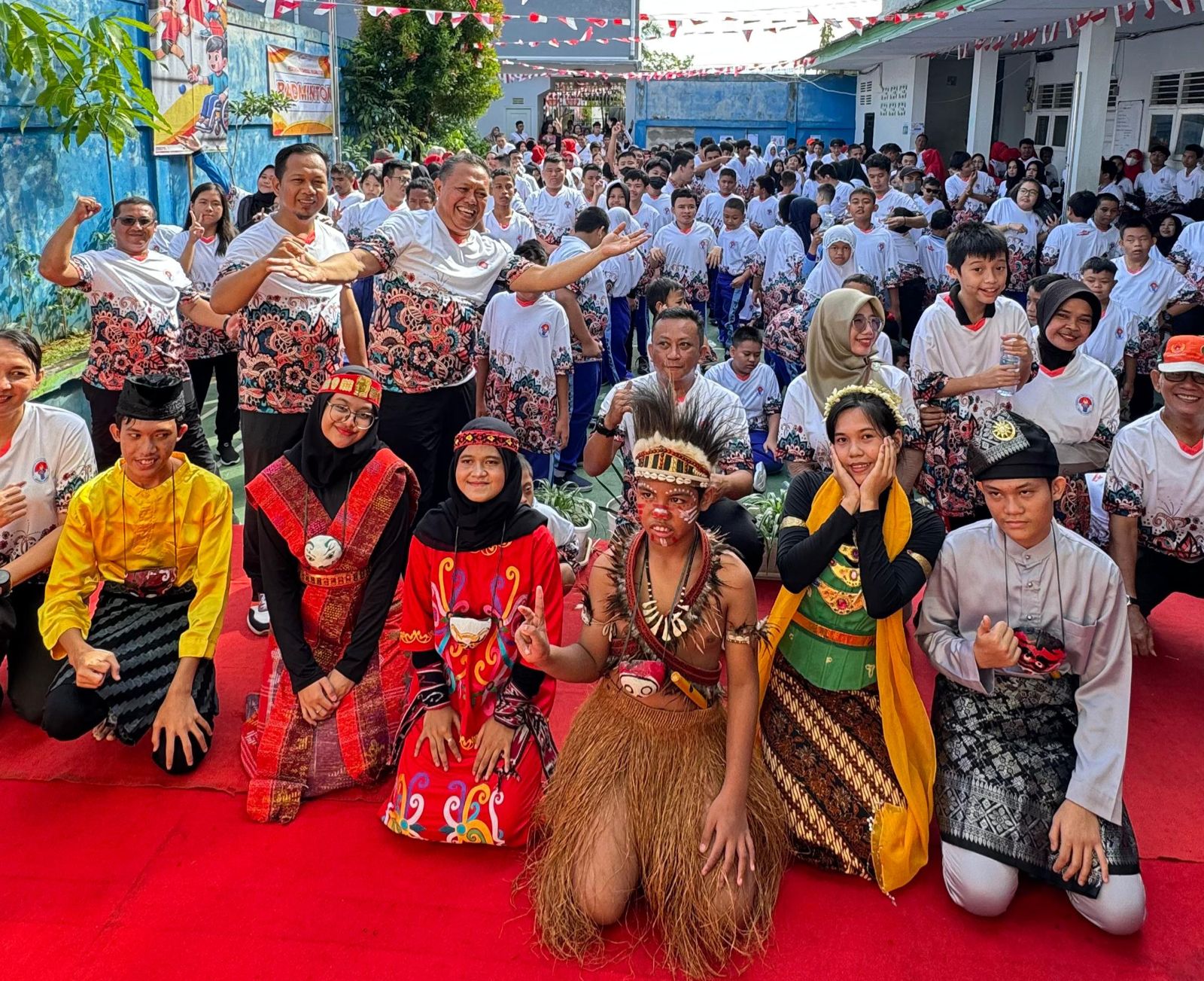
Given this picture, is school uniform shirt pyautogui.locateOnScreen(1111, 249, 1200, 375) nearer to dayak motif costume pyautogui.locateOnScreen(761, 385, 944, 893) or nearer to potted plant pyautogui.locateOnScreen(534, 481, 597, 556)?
potted plant pyautogui.locateOnScreen(534, 481, 597, 556)

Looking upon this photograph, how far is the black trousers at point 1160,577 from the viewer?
4.05m

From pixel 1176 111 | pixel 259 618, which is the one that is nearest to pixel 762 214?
pixel 1176 111

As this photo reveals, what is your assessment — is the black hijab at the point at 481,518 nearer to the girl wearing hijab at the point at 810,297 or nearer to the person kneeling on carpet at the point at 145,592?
the person kneeling on carpet at the point at 145,592

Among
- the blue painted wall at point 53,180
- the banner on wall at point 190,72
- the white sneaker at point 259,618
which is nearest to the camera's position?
the white sneaker at point 259,618

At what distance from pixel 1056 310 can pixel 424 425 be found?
2.57 m

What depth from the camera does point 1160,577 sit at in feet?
13.5

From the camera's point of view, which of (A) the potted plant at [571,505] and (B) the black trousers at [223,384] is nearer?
(A) the potted plant at [571,505]

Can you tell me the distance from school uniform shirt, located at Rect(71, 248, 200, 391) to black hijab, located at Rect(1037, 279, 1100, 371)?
12.5 ft

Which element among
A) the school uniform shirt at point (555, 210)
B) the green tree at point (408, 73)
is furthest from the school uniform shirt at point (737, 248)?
the green tree at point (408, 73)

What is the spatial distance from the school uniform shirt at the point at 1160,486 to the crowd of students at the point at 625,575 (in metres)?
0.01

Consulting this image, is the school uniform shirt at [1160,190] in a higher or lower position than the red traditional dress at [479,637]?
higher

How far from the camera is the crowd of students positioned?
2.78 meters

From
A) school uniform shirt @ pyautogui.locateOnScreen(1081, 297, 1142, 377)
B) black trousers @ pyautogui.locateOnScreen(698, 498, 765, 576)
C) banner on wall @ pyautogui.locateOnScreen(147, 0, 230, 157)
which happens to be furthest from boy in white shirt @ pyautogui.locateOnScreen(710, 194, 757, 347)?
black trousers @ pyautogui.locateOnScreen(698, 498, 765, 576)

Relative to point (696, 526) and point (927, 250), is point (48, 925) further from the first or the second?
point (927, 250)
